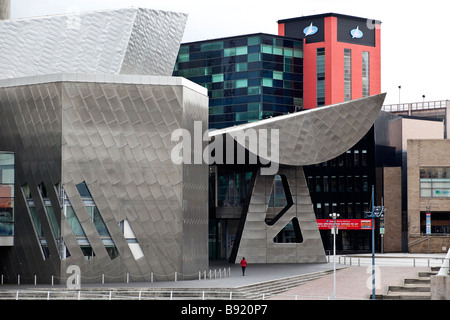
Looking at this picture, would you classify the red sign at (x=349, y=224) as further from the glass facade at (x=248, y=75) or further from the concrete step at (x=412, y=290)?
the concrete step at (x=412, y=290)

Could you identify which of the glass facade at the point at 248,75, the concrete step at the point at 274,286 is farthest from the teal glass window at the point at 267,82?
the concrete step at the point at 274,286

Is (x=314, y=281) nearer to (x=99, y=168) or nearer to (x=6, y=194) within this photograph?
(x=99, y=168)

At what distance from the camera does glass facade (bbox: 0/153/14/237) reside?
50.2 meters

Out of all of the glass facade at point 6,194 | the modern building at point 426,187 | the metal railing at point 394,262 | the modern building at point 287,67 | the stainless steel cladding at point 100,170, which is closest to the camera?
the stainless steel cladding at point 100,170

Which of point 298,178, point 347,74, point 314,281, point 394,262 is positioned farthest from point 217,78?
point 314,281

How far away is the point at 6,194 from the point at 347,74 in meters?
63.2

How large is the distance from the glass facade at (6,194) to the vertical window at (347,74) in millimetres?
62091

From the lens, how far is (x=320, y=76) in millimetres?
105125

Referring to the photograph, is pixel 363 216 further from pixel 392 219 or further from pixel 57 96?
pixel 57 96

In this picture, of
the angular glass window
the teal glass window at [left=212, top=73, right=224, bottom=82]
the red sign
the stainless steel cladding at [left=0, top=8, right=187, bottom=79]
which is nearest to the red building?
the teal glass window at [left=212, top=73, right=224, bottom=82]

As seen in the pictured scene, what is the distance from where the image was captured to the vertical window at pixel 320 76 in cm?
10469

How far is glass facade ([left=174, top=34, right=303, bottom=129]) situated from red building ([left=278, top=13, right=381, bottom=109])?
4.87 ft
